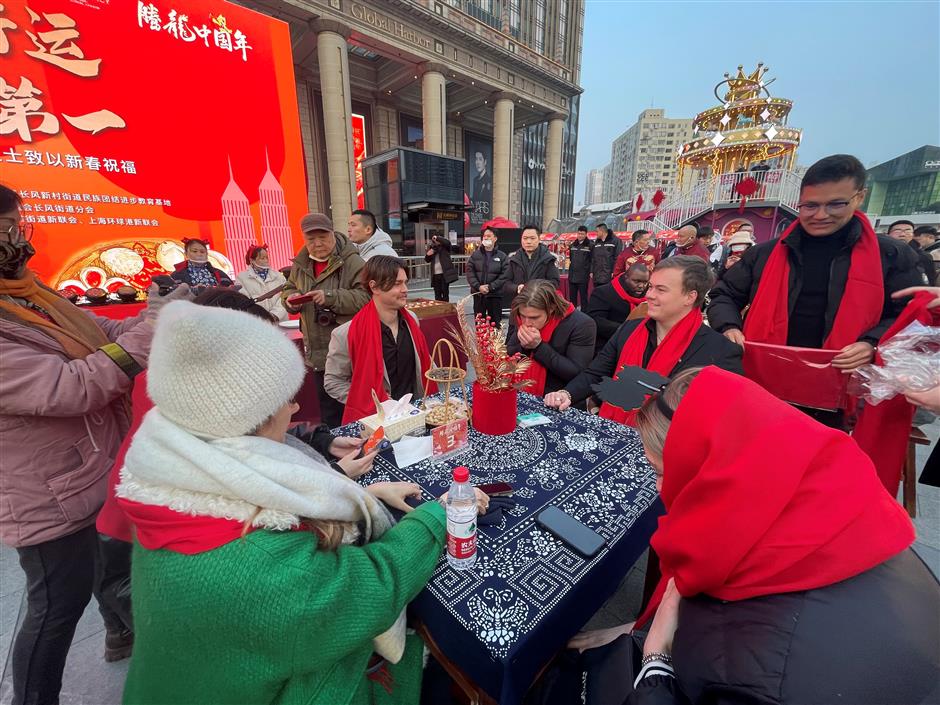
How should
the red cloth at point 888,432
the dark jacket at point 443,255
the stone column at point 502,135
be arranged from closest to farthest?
the red cloth at point 888,432 < the dark jacket at point 443,255 < the stone column at point 502,135

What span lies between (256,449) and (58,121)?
576 centimetres

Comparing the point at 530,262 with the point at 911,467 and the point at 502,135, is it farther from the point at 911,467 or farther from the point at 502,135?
the point at 502,135

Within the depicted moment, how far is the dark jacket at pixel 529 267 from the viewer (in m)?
5.77

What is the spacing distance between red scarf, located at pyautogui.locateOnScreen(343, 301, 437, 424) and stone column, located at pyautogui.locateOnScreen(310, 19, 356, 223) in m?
12.1

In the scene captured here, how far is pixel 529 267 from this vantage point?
5.88 metres

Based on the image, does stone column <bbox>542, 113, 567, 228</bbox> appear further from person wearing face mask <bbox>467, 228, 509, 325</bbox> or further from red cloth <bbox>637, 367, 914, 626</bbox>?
red cloth <bbox>637, 367, 914, 626</bbox>

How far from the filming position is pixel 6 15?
11.7 feet

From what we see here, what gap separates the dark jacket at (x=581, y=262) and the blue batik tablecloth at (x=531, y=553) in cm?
634

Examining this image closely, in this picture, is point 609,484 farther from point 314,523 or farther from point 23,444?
point 23,444

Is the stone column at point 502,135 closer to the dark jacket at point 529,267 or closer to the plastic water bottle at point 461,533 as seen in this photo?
the dark jacket at point 529,267

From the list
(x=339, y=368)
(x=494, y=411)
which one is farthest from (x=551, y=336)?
(x=339, y=368)

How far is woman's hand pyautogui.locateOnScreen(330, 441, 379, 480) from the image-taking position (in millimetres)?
1447

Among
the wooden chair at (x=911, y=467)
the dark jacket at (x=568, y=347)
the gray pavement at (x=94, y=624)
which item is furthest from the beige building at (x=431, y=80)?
the wooden chair at (x=911, y=467)

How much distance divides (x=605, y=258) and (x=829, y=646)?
23.2ft
